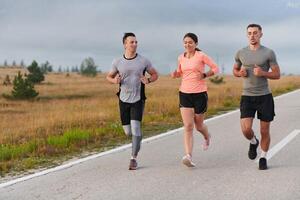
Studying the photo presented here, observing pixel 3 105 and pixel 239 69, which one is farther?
pixel 3 105

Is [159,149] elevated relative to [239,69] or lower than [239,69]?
lower

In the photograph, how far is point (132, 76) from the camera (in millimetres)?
7211

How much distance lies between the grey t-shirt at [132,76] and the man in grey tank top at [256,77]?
4.21 ft

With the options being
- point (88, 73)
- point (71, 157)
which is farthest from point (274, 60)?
point (88, 73)

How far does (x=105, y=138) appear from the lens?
35.2 feet

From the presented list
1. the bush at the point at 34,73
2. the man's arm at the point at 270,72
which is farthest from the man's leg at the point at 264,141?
the bush at the point at 34,73

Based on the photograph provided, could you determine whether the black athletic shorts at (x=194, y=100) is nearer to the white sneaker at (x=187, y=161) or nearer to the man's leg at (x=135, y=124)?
the man's leg at (x=135, y=124)

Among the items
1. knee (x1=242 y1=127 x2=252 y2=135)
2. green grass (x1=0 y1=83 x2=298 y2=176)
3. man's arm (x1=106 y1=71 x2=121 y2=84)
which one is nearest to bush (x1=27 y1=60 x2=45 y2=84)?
green grass (x1=0 y1=83 x2=298 y2=176)

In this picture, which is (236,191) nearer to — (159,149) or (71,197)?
(71,197)

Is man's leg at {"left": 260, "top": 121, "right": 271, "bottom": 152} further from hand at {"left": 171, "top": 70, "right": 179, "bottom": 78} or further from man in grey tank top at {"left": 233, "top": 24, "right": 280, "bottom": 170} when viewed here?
hand at {"left": 171, "top": 70, "right": 179, "bottom": 78}

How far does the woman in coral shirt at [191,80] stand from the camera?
7148 mm

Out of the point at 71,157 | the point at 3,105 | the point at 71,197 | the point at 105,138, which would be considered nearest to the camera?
the point at 71,197

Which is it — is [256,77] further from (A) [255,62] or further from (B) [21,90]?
(B) [21,90]

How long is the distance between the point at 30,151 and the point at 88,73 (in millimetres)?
80970
